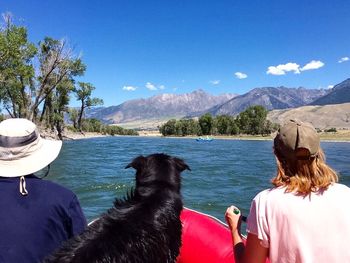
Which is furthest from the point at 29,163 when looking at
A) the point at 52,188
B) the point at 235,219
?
the point at 235,219

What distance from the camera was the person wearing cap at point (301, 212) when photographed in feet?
6.97

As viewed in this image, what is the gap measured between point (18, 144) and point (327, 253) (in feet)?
6.12

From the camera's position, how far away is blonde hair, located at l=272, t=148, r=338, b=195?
217 centimetres

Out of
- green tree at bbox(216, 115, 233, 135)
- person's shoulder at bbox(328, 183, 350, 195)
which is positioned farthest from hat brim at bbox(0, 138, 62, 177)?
green tree at bbox(216, 115, 233, 135)

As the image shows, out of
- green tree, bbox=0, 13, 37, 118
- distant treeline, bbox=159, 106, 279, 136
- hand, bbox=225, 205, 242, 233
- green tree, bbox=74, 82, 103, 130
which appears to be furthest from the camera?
distant treeline, bbox=159, 106, 279, 136

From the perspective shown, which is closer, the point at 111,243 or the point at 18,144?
the point at 111,243

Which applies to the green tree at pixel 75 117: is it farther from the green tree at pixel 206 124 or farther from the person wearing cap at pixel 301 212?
the person wearing cap at pixel 301 212

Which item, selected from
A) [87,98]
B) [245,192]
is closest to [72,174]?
[245,192]

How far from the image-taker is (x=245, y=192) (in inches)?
559

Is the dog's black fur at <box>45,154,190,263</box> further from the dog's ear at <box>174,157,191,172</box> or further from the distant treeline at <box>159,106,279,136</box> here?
the distant treeline at <box>159,106,279,136</box>

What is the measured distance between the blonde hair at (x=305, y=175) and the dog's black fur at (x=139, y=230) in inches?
31.2

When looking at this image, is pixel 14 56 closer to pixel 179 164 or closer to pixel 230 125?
pixel 179 164

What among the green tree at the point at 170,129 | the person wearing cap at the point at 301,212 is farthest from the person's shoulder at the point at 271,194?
the green tree at the point at 170,129

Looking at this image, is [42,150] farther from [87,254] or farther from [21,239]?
[87,254]
